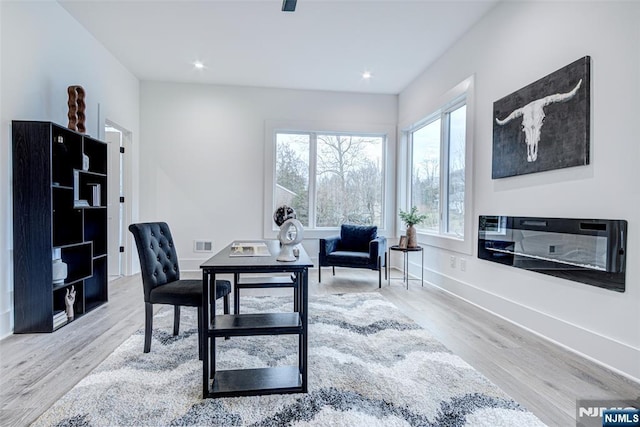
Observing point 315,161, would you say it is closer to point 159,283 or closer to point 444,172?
point 444,172

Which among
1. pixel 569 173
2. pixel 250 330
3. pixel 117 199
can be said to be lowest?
pixel 250 330

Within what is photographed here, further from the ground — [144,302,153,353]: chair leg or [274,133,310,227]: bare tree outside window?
[274,133,310,227]: bare tree outside window

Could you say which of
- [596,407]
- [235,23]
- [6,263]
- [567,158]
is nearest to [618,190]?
[567,158]

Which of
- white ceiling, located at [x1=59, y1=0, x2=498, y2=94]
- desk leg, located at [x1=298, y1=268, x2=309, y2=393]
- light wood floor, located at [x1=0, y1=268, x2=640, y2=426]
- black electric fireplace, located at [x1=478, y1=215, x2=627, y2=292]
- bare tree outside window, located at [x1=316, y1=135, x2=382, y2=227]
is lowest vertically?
light wood floor, located at [x1=0, y1=268, x2=640, y2=426]

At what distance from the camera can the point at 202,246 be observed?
213 inches

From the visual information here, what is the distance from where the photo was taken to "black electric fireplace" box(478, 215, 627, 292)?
213 cm

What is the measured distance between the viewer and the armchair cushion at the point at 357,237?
496 cm

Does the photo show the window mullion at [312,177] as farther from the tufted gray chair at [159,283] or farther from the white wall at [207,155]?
the tufted gray chair at [159,283]

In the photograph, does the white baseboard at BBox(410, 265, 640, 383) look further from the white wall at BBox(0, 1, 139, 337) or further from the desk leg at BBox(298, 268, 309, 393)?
the white wall at BBox(0, 1, 139, 337)

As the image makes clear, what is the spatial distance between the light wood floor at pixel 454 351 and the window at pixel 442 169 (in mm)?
1205

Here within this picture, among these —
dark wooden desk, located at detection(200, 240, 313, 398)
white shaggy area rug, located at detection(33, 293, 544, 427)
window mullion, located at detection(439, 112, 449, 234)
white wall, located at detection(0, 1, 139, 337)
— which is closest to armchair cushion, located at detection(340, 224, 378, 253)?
window mullion, located at detection(439, 112, 449, 234)

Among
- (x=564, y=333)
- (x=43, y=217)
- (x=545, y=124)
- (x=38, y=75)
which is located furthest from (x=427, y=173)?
(x=38, y=75)

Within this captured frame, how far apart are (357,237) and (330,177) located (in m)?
1.29

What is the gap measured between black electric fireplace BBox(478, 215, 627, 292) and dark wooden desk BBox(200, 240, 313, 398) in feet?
6.19
